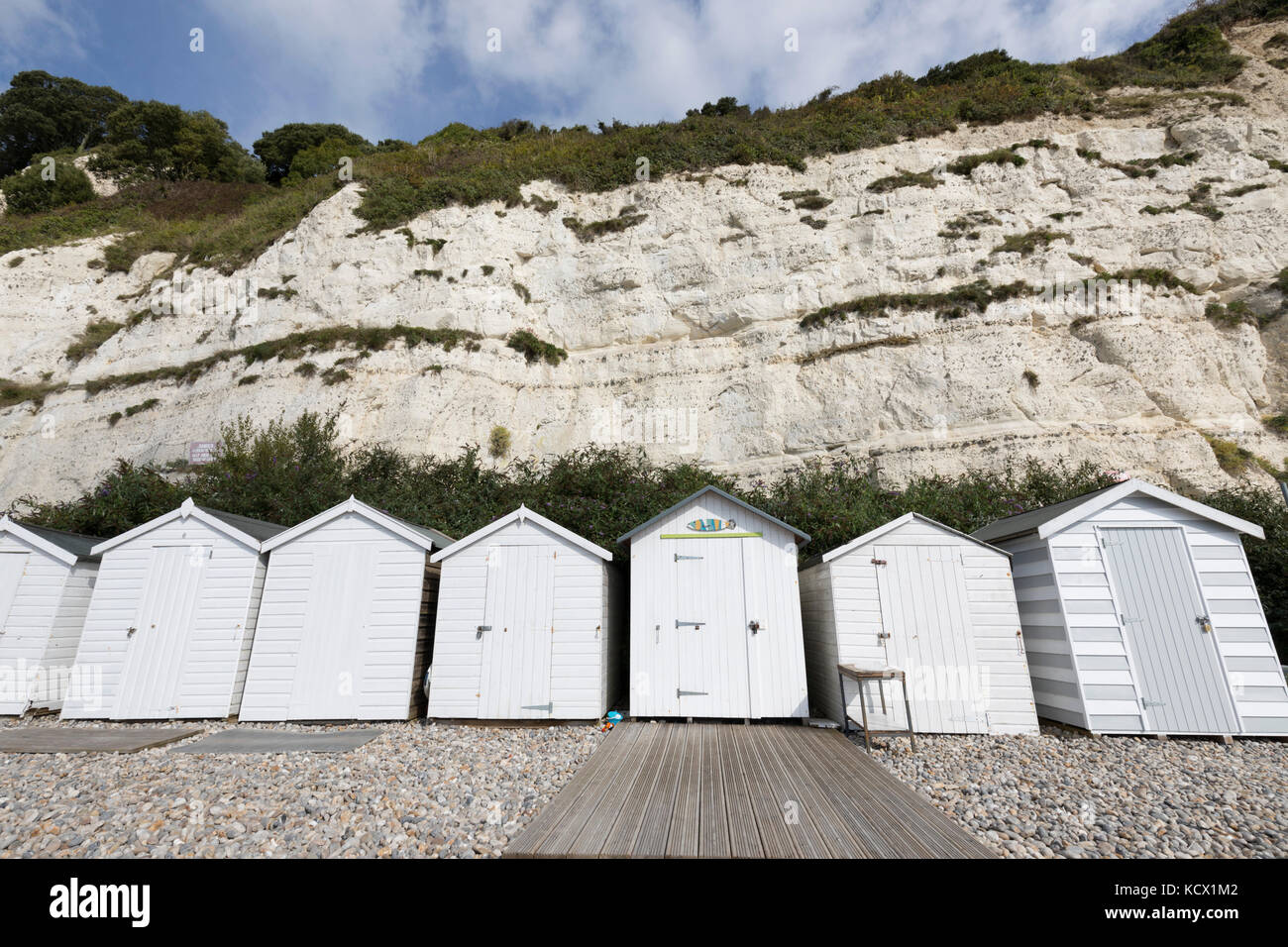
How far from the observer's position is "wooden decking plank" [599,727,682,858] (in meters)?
4.18

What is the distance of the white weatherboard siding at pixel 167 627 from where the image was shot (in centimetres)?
938

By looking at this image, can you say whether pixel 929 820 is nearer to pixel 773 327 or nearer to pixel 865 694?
pixel 865 694

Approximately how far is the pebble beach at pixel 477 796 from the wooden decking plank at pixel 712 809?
168 cm

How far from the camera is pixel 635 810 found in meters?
5.01

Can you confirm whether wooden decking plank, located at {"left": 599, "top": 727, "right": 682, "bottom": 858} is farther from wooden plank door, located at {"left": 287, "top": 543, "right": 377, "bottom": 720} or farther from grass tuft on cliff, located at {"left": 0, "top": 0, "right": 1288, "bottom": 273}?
grass tuft on cliff, located at {"left": 0, "top": 0, "right": 1288, "bottom": 273}

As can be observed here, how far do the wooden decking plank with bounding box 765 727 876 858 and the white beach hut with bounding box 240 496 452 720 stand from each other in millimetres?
6474

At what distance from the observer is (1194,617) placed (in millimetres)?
8352

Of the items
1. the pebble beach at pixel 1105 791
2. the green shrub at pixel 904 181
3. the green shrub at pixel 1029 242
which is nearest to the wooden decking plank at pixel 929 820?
the pebble beach at pixel 1105 791

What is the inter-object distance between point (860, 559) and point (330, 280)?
25103mm

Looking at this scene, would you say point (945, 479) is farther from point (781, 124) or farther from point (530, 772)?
point (781, 124)

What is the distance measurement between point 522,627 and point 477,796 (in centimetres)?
391

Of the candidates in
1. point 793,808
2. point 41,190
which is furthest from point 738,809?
point 41,190

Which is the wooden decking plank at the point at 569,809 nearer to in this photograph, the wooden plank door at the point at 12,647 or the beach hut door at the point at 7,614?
the wooden plank door at the point at 12,647
